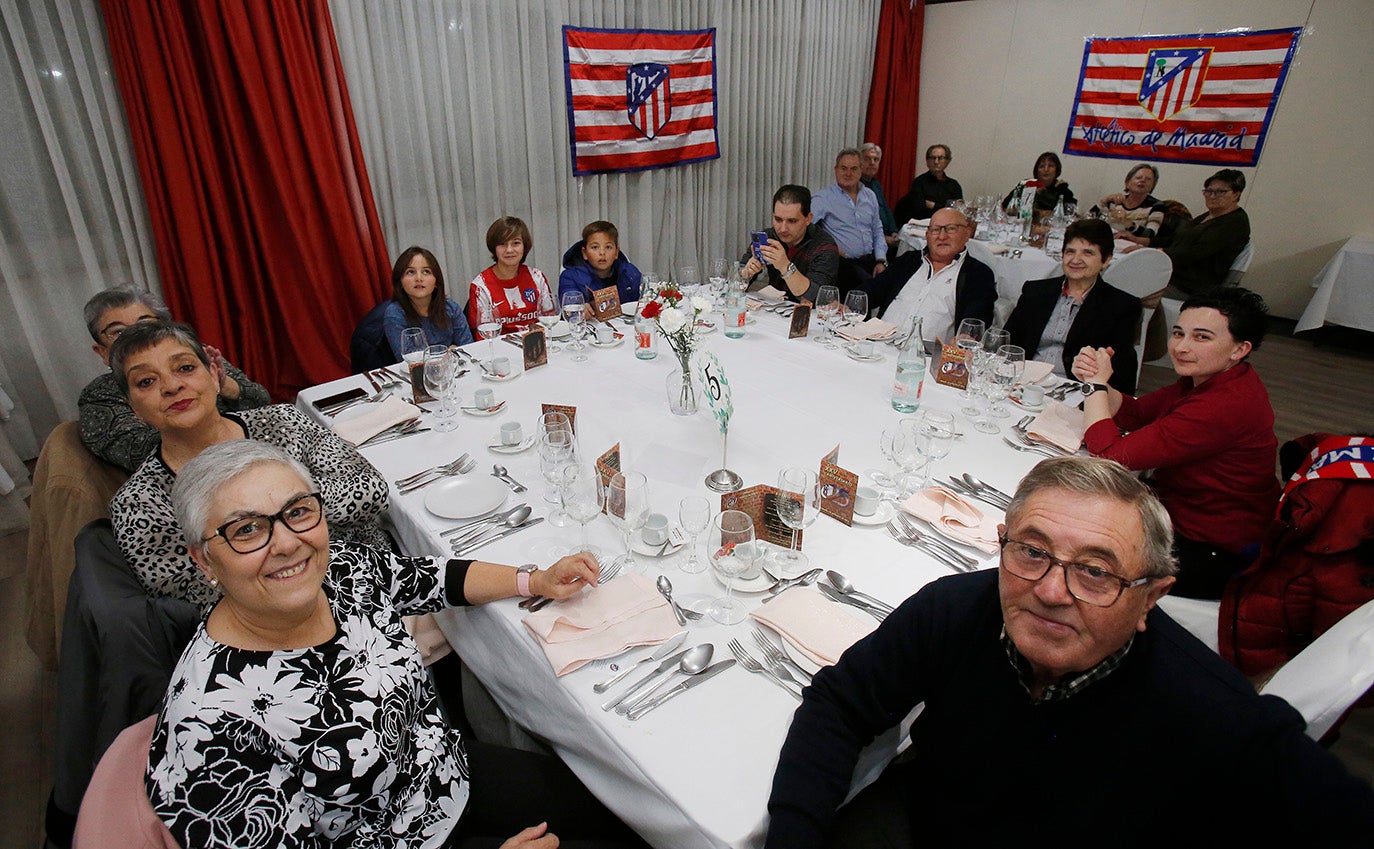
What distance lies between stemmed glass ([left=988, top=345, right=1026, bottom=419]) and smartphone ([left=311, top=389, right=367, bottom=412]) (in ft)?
7.39

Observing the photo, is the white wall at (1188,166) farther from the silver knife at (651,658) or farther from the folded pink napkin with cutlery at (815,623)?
the silver knife at (651,658)

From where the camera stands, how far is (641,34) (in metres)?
5.16

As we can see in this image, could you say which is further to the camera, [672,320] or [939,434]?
[939,434]

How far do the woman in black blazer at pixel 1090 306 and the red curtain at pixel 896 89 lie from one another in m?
4.86

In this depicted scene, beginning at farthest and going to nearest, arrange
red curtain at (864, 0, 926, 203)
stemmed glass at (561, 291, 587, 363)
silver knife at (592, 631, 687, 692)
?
red curtain at (864, 0, 926, 203)
stemmed glass at (561, 291, 587, 363)
silver knife at (592, 631, 687, 692)

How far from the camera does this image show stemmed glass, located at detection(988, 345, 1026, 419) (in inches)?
90.7

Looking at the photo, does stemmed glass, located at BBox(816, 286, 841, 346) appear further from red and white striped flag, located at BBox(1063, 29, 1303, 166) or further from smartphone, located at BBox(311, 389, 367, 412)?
red and white striped flag, located at BBox(1063, 29, 1303, 166)

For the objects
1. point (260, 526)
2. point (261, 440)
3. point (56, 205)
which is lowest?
point (261, 440)

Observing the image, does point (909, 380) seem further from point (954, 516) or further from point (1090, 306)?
point (1090, 306)

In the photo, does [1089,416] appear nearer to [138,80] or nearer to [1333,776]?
[1333,776]

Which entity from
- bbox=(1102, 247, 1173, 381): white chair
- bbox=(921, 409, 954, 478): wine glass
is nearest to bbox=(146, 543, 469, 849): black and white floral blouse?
bbox=(921, 409, 954, 478): wine glass

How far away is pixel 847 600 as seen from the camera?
4.81ft

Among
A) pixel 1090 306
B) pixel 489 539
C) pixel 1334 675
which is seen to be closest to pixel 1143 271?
pixel 1090 306

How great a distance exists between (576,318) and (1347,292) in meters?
6.01
